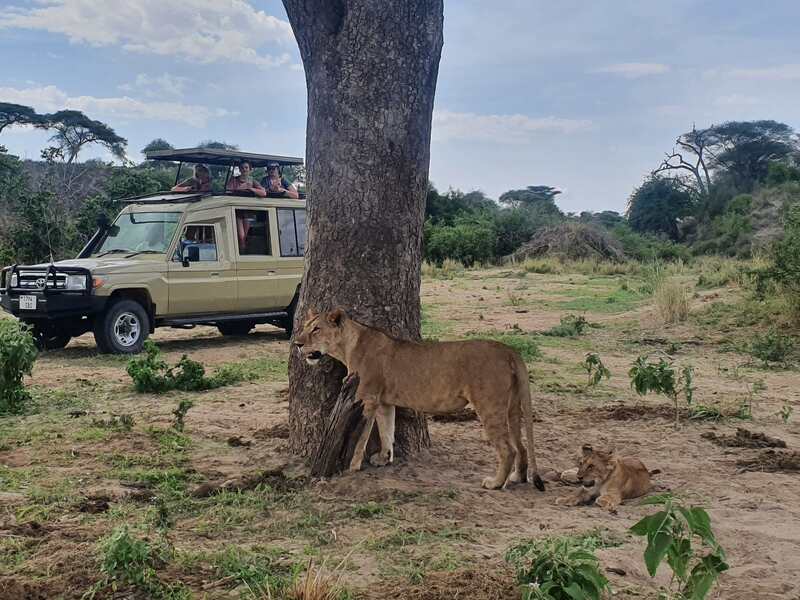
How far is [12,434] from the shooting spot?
6.97 m

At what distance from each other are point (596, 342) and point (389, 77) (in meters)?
8.30

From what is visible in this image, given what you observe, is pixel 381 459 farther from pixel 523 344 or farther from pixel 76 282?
pixel 76 282

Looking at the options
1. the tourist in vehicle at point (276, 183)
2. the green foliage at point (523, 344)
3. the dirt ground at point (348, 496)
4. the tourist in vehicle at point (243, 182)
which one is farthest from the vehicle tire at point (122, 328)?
the green foliage at point (523, 344)

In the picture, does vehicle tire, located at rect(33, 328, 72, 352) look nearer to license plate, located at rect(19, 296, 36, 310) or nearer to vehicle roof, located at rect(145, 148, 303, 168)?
license plate, located at rect(19, 296, 36, 310)

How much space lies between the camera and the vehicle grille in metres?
11.4

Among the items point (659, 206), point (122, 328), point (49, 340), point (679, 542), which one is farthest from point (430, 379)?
point (659, 206)

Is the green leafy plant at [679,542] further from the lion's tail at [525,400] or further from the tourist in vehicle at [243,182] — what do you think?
the tourist in vehicle at [243,182]

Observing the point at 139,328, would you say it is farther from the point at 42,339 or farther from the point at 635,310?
the point at 635,310

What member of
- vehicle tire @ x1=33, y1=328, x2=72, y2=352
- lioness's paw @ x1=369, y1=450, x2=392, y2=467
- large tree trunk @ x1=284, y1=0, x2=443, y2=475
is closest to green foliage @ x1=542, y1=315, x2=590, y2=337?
vehicle tire @ x1=33, y1=328, x2=72, y2=352

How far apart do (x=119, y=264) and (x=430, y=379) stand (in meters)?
7.54

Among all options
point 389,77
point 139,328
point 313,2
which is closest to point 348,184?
point 389,77

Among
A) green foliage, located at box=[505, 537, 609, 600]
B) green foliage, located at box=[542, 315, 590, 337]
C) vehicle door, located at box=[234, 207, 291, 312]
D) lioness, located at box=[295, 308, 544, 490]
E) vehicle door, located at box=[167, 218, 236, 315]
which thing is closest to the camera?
green foliage, located at box=[505, 537, 609, 600]

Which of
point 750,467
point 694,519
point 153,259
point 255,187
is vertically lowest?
point 750,467

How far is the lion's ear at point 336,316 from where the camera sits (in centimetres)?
562
